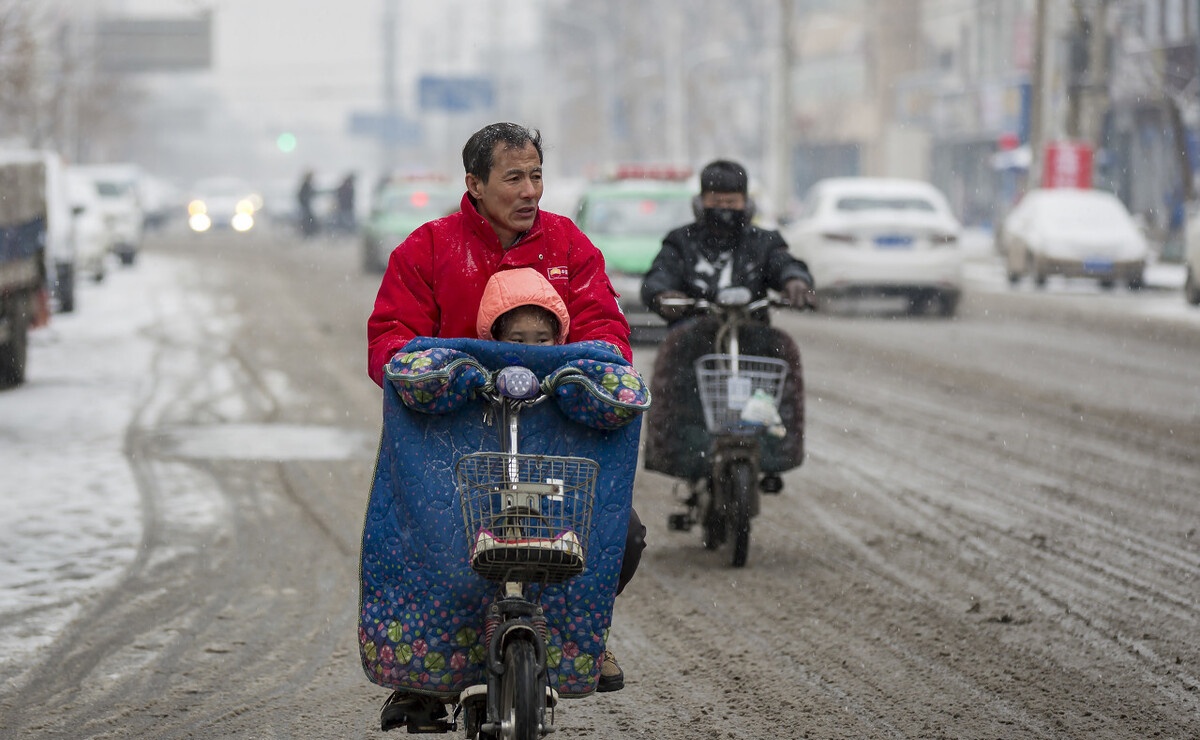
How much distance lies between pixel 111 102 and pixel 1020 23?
3621 centimetres

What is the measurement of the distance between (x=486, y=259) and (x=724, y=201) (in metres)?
3.50

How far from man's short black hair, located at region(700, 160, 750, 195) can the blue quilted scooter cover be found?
145 inches

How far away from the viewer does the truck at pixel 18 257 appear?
50.6 feet

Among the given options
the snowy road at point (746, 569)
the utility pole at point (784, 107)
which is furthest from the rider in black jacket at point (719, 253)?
the utility pole at point (784, 107)

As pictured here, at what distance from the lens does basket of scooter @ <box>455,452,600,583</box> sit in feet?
14.7

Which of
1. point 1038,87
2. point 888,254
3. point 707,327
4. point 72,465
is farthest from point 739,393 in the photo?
point 1038,87

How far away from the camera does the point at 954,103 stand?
62.2 metres

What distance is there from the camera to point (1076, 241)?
29.6 meters

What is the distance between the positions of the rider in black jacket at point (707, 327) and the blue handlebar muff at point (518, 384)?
3854 millimetres

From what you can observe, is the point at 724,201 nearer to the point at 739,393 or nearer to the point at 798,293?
the point at 798,293

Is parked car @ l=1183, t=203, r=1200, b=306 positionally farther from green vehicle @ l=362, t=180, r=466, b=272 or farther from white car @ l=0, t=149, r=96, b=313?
white car @ l=0, t=149, r=96, b=313

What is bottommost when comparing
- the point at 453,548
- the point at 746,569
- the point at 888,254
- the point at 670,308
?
the point at 746,569

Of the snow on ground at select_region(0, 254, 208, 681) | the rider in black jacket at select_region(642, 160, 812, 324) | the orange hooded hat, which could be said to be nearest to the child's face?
the orange hooded hat

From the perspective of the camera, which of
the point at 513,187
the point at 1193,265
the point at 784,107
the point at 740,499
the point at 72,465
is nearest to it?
the point at 513,187
